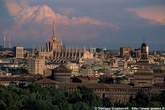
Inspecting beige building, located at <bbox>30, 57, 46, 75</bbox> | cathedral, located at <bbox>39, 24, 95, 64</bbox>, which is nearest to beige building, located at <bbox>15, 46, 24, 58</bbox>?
cathedral, located at <bbox>39, 24, 95, 64</bbox>

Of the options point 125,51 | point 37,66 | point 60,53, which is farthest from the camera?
point 125,51

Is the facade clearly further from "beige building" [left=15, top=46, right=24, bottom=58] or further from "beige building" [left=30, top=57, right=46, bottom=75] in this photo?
"beige building" [left=30, top=57, right=46, bottom=75]

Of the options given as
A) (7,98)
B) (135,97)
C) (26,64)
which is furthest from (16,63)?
(7,98)

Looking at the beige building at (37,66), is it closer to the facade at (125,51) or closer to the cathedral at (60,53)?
the cathedral at (60,53)

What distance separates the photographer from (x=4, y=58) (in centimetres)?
15262

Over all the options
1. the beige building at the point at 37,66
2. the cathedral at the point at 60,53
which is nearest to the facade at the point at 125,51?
the cathedral at the point at 60,53

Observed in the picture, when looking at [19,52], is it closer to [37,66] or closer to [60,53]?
[60,53]

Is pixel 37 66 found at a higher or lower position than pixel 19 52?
lower

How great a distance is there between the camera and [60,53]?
15175cm

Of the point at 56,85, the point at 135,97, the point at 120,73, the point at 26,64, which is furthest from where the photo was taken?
the point at 26,64

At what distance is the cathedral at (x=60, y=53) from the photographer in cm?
14791

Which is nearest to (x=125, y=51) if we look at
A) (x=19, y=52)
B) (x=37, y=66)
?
(x=19, y=52)

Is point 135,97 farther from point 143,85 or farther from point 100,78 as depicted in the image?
point 100,78

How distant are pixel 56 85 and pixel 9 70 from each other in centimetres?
3478
